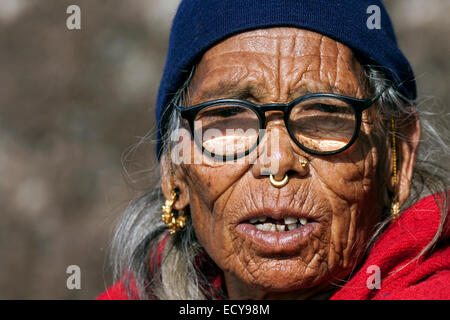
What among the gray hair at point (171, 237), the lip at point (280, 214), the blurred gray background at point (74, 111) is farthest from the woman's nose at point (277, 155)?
the blurred gray background at point (74, 111)

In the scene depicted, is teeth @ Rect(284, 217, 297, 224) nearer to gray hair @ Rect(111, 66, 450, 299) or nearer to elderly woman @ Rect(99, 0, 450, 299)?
elderly woman @ Rect(99, 0, 450, 299)

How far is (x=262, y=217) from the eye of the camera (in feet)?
6.70

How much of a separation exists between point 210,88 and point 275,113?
31 cm

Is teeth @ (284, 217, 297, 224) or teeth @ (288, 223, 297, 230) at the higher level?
teeth @ (284, 217, 297, 224)

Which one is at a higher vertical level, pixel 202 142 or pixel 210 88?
pixel 210 88

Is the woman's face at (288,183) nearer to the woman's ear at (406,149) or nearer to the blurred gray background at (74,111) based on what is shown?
the woman's ear at (406,149)

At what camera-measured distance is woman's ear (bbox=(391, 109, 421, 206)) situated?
230 centimetres

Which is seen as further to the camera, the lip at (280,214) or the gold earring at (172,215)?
the gold earring at (172,215)

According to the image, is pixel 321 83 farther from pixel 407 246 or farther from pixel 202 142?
pixel 407 246

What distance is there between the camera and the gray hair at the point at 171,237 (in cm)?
245

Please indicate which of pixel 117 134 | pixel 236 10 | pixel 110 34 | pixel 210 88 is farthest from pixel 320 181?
pixel 110 34

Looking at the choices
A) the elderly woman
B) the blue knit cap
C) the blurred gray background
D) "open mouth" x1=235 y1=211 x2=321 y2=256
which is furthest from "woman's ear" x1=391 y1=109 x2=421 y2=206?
the blurred gray background

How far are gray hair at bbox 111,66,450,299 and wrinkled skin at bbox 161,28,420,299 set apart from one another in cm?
24

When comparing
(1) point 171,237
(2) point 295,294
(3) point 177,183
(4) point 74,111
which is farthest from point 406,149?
(4) point 74,111
